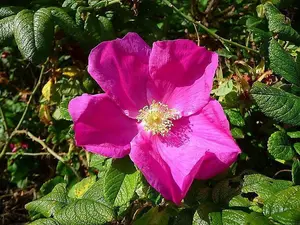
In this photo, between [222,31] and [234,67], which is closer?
[234,67]

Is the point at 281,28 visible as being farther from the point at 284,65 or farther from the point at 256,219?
the point at 256,219

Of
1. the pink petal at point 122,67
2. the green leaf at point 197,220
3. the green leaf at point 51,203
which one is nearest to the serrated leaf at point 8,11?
the pink petal at point 122,67

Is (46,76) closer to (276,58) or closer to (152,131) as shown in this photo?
(152,131)

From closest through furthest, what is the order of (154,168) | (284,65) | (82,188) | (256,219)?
1. (256,219)
2. (154,168)
3. (284,65)
4. (82,188)

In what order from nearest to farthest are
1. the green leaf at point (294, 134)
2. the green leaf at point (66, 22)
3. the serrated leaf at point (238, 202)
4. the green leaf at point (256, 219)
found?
the green leaf at point (256, 219), the serrated leaf at point (238, 202), the green leaf at point (294, 134), the green leaf at point (66, 22)

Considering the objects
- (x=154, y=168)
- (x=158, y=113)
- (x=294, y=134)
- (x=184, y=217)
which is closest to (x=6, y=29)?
(x=158, y=113)

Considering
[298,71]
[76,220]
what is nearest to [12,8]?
[76,220]

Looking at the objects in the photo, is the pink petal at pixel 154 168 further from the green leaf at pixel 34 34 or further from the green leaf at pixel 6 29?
the green leaf at pixel 6 29
